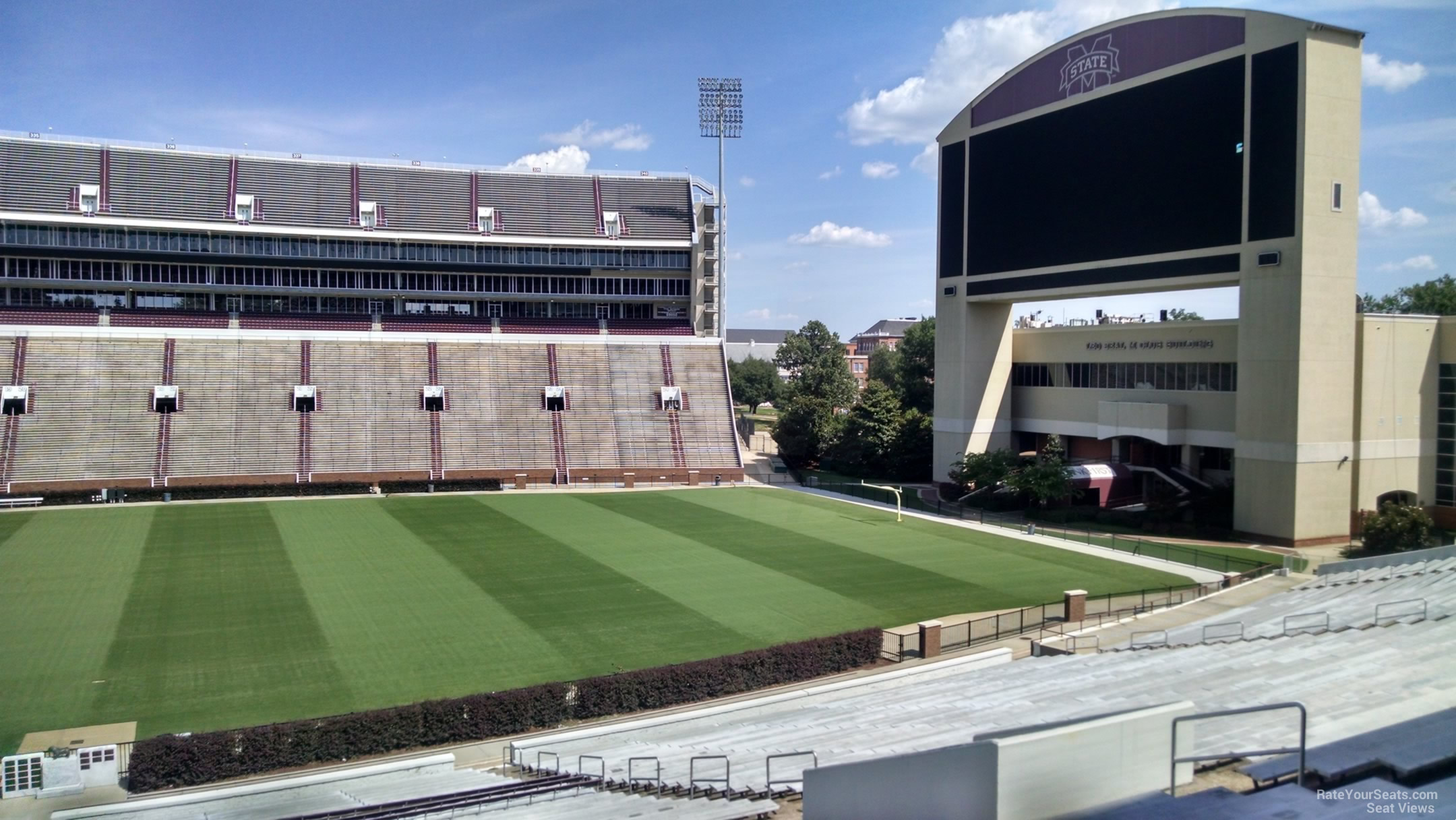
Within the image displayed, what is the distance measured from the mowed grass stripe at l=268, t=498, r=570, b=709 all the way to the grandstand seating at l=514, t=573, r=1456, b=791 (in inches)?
184

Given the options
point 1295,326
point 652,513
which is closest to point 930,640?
point 652,513

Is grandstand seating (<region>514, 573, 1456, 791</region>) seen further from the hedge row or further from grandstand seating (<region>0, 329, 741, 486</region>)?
grandstand seating (<region>0, 329, 741, 486</region>)

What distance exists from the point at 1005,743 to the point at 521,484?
49.7 metres

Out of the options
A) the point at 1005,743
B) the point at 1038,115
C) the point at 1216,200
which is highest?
the point at 1038,115

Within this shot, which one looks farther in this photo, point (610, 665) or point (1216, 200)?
point (1216, 200)

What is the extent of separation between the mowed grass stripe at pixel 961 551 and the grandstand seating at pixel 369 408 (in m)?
17.7

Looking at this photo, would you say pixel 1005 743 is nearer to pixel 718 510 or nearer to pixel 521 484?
pixel 718 510

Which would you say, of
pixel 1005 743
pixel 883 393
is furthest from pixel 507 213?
pixel 1005 743

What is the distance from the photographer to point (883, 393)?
2484 inches

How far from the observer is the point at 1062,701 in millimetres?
15656

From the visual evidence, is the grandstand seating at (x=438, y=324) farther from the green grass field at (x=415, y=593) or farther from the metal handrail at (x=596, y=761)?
the metal handrail at (x=596, y=761)

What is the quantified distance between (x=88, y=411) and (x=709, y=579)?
127ft

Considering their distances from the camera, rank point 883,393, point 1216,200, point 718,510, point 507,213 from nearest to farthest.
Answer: point 1216,200 < point 718,510 < point 883,393 < point 507,213

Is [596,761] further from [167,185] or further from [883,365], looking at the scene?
[883,365]
